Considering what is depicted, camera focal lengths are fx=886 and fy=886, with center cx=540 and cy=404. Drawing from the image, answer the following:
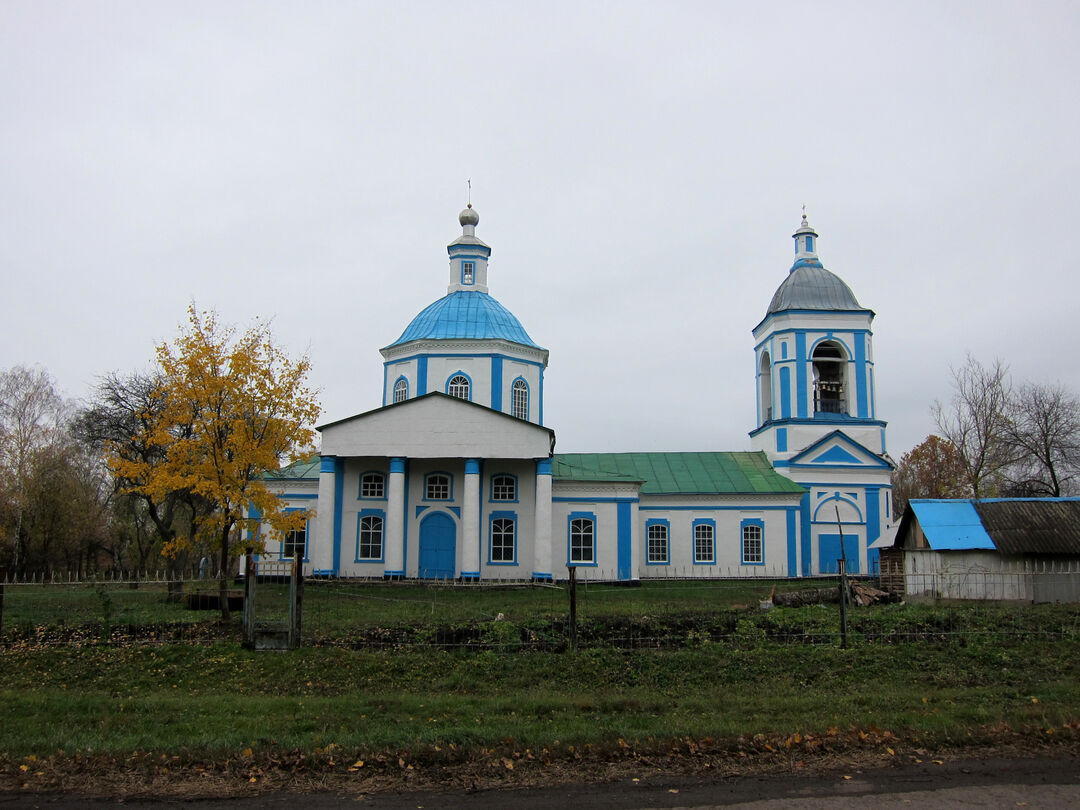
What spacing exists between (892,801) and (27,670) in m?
10.6

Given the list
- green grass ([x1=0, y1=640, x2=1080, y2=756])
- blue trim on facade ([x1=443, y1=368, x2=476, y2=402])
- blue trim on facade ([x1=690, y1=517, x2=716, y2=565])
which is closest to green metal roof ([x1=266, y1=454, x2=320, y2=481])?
blue trim on facade ([x1=443, y1=368, x2=476, y2=402])

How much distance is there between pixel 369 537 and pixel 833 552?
54.4ft

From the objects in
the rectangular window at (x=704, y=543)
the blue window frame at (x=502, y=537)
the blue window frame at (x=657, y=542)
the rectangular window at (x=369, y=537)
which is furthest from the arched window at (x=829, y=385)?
the rectangular window at (x=369, y=537)

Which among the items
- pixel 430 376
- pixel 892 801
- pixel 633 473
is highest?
pixel 430 376

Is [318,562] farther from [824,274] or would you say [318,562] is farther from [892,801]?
[892,801]

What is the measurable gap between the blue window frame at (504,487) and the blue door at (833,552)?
452 inches

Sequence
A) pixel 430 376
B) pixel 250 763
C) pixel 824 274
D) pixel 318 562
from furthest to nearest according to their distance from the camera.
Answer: pixel 824 274, pixel 430 376, pixel 318 562, pixel 250 763

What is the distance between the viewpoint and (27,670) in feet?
38.1

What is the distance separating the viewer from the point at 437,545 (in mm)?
29797

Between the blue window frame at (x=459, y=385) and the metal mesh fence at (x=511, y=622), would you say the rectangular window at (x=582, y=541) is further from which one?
the metal mesh fence at (x=511, y=622)

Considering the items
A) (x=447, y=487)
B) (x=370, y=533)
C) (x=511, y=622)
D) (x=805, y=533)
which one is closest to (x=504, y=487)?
(x=447, y=487)

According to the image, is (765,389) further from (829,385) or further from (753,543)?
(753,543)

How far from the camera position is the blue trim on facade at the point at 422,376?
108 ft

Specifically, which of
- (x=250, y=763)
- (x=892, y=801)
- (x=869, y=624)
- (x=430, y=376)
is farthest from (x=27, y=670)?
(x=430, y=376)
